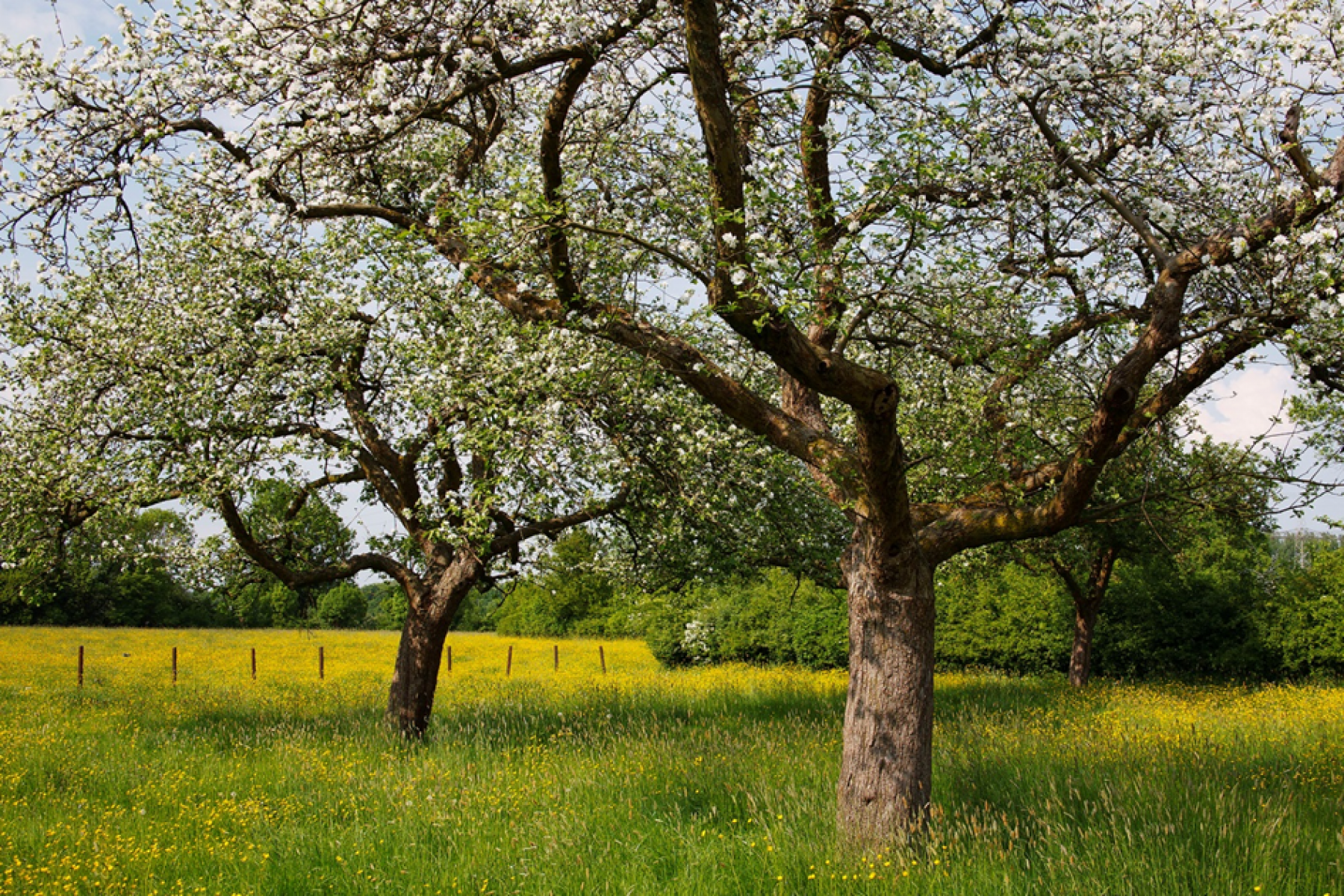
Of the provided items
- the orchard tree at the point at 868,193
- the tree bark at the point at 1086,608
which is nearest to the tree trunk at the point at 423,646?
the orchard tree at the point at 868,193

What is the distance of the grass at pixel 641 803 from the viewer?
5.70m

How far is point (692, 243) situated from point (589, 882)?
4.44 meters

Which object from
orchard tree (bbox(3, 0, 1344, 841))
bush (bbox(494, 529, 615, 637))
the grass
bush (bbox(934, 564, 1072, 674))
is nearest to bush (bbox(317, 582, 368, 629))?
bush (bbox(494, 529, 615, 637))

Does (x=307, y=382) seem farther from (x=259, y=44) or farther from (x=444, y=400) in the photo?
(x=259, y=44)

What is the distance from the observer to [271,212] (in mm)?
7625

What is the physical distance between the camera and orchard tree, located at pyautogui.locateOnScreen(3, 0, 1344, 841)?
5926mm

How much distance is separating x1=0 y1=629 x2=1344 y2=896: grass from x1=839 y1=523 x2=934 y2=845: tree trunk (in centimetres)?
29

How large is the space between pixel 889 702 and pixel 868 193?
3797 millimetres

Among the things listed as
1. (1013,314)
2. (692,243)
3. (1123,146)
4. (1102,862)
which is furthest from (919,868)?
(1123,146)

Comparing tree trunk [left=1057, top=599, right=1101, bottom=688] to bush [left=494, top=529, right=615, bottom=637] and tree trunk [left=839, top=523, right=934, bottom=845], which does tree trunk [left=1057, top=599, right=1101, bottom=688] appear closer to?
tree trunk [left=839, top=523, right=934, bottom=845]

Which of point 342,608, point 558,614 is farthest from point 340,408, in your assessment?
point 342,608

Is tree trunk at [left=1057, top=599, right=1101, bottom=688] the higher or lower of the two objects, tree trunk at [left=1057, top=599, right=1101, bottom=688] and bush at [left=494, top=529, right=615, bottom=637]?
the higher

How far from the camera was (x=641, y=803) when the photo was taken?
24.7 ft

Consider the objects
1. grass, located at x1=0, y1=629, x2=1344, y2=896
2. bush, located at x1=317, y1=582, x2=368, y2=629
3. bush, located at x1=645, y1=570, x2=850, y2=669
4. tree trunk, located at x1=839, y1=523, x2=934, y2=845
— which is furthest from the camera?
bush, located at x1=317, y1=582, x2=368, y2=629
